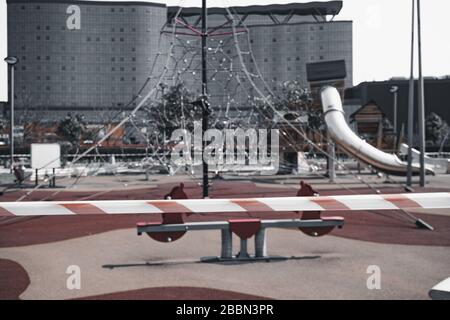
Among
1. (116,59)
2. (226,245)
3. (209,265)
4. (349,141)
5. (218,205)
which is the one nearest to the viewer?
(218,205)

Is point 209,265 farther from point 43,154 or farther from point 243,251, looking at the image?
point 43,154

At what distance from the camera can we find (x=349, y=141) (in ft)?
85.1

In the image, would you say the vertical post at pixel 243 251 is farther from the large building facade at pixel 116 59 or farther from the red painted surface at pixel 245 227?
the large building facade at pixel 116 59

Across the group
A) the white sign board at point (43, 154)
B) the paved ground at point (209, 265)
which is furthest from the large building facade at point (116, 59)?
the paved ground at point (209, 265)

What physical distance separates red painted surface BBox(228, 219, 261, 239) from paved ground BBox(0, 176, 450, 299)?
1.73ft

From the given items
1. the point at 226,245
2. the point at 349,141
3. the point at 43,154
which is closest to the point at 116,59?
the point at 43,154

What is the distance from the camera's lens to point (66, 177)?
32.6 meters

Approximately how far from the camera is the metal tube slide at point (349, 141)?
26.0 meters

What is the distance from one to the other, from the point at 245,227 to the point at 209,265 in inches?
35.2

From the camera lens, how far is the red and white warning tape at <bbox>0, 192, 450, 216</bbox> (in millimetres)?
6832

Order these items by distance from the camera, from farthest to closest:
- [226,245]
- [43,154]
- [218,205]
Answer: [43,154]
[226,245]
[218,205]

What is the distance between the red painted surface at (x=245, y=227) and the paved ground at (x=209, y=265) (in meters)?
0.53

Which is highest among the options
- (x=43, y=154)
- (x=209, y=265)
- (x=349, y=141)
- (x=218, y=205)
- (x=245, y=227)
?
(x=349, y=141)
